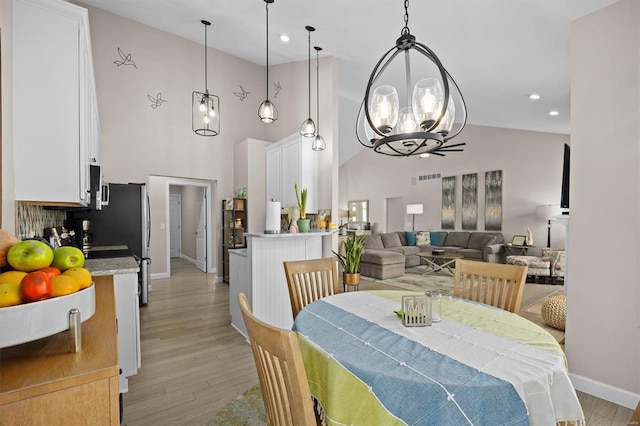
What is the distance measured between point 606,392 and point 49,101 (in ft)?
13.7

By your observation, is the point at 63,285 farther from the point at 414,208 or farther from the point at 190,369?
the point at 414,208

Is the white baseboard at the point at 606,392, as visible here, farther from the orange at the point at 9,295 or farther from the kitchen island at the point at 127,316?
the kitchen island at the point at 127,316

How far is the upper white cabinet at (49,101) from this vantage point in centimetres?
178

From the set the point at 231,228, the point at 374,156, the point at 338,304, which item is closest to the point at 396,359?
the point at 338,304

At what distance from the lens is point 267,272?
3285mm

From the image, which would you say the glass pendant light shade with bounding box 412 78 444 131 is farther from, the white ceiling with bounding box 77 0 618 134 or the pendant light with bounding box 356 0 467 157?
the white ceiling with bounding box 77 0 618 134

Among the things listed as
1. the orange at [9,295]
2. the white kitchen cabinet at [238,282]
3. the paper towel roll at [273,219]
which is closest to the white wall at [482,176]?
the paper towel roll at [273,219]

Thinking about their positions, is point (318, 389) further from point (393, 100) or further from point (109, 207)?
point (109, 207)

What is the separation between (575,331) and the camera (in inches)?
94.6

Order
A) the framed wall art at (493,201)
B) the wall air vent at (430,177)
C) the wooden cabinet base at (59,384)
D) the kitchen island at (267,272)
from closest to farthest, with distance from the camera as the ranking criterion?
the wooden cabinet base at (59,384) → the kitchen island at (267,272) → the framed wall art at (493,201) → the wall air vent at (430,177)

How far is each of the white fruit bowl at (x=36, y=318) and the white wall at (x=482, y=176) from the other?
320 inches

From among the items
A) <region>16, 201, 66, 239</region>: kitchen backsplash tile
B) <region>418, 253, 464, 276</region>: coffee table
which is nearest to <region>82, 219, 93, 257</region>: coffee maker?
<region>16, 201, 66, 239</region>: kitchen backsplash tile

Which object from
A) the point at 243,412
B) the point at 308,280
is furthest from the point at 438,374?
the point at 243,412

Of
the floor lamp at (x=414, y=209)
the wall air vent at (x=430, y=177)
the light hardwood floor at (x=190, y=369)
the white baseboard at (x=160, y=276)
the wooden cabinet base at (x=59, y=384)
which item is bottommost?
the white baseboard at (x=160, y=276)
